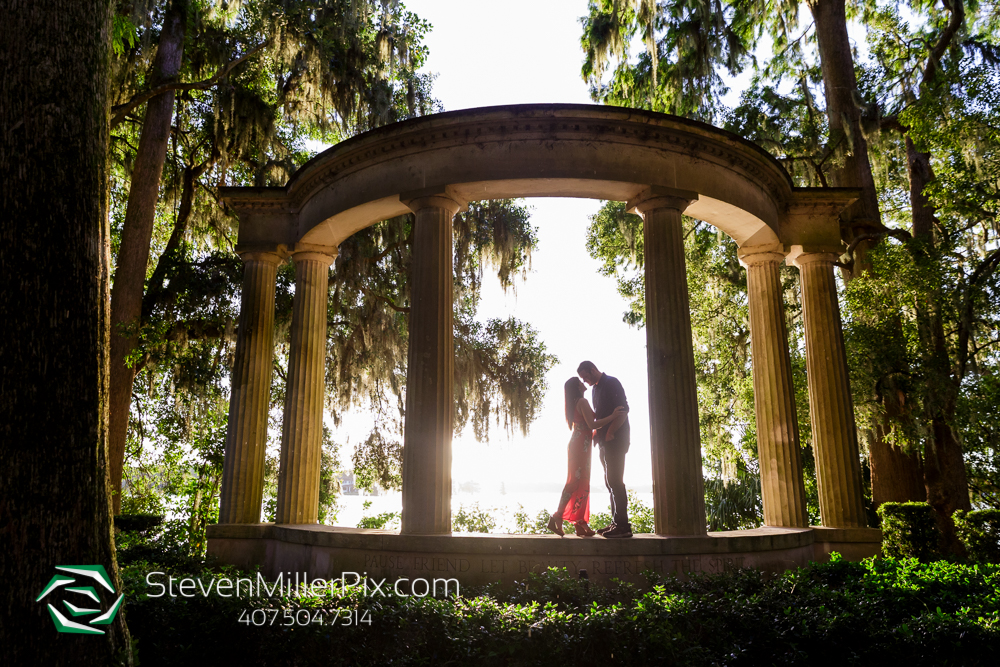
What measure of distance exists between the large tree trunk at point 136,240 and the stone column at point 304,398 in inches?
203

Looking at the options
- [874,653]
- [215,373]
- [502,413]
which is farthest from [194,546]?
[874,653]

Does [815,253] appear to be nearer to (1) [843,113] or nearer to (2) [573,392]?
(2) [573,392]

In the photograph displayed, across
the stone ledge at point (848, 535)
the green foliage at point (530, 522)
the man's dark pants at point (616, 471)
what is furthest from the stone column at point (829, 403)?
the green foliage at point (530, 522)

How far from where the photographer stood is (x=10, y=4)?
208 inches

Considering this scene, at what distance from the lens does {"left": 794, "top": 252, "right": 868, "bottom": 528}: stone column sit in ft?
41.4

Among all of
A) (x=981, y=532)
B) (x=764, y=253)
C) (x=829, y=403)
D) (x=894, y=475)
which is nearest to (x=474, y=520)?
(x=829, y=403)

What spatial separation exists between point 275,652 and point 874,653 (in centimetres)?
531

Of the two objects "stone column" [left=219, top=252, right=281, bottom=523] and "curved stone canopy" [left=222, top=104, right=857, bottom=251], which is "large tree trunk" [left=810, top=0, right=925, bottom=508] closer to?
"curved stone canopy" [left=222, top=104, right=857, bottom=251]

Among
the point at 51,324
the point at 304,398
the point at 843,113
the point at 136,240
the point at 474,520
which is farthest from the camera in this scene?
the point at 474,520

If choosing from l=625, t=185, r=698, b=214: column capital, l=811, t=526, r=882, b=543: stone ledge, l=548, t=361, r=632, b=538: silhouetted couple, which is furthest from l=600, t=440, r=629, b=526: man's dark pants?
l=811, t=526, r=882, b=543: stone ledge

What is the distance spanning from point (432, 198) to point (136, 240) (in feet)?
30.8

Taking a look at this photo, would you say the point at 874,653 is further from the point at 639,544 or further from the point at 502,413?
the point at 502,413

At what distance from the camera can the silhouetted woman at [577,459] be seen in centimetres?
1096

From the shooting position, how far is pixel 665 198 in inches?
453
